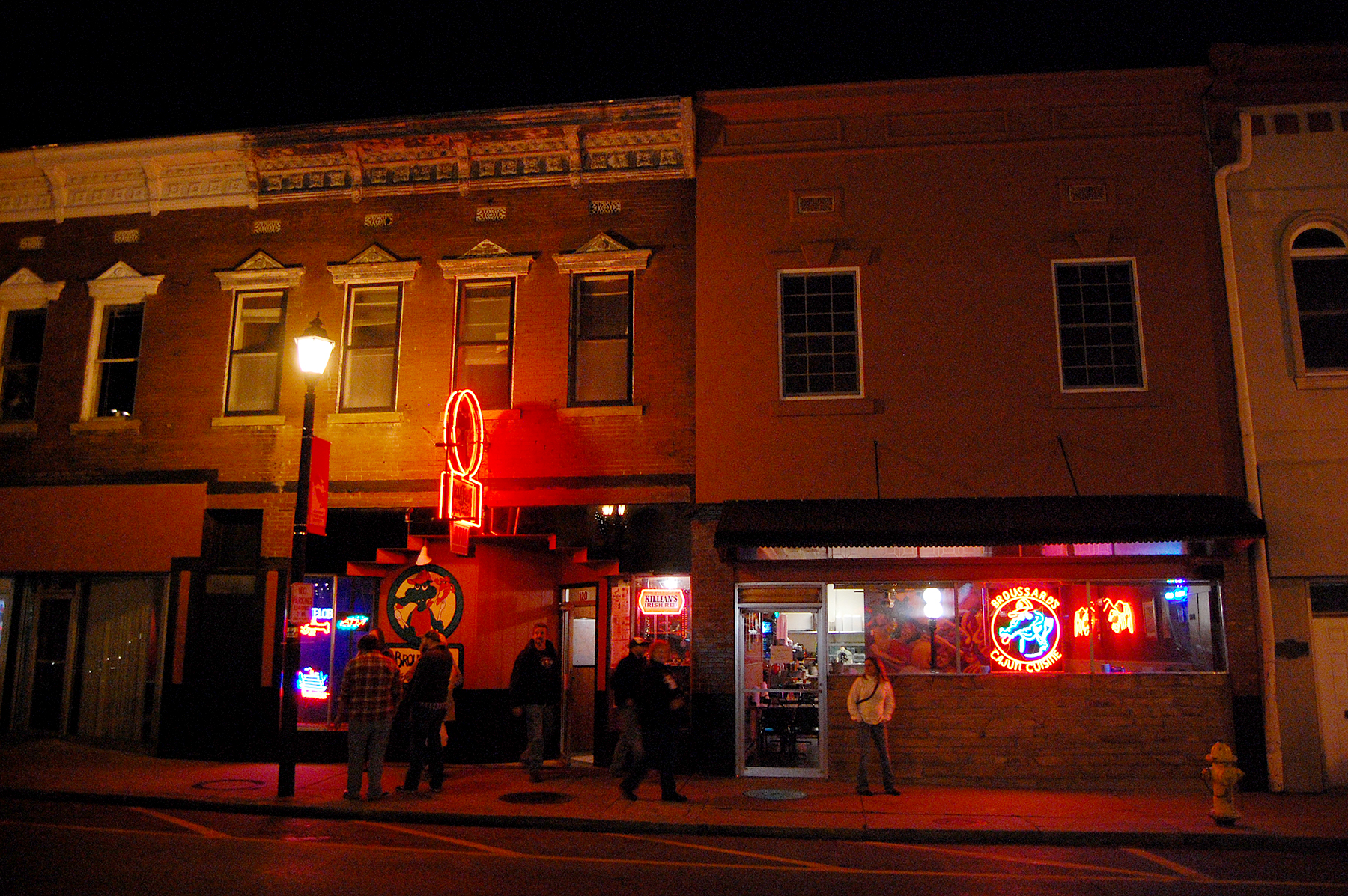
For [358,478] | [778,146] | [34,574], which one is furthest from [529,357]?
[34,574]

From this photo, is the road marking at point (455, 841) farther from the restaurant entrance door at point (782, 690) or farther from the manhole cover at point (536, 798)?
the restaurant entrance door at point (782, 690)

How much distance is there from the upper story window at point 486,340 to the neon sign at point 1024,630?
7420mm

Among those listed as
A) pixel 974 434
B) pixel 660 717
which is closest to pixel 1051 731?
pixel 974 434

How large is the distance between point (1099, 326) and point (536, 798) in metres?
9.52

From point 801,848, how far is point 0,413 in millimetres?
14397

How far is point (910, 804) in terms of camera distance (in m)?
10.8

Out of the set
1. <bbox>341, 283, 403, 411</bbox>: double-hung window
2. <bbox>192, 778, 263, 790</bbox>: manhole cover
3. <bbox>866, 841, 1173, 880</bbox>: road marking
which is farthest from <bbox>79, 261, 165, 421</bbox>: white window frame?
<bbox>866, 841, 1173, 880</bbox>: road marking

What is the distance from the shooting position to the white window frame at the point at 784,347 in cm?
1317

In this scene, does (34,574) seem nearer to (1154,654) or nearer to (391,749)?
(391,749)

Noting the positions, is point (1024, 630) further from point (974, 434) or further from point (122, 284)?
point (122, 284)

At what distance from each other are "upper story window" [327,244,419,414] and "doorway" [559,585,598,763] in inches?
165

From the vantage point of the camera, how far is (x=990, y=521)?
39.4 feet

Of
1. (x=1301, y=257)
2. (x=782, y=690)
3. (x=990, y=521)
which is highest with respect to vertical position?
(x=1301, y=257)

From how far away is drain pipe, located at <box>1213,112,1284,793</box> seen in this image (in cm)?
1178
